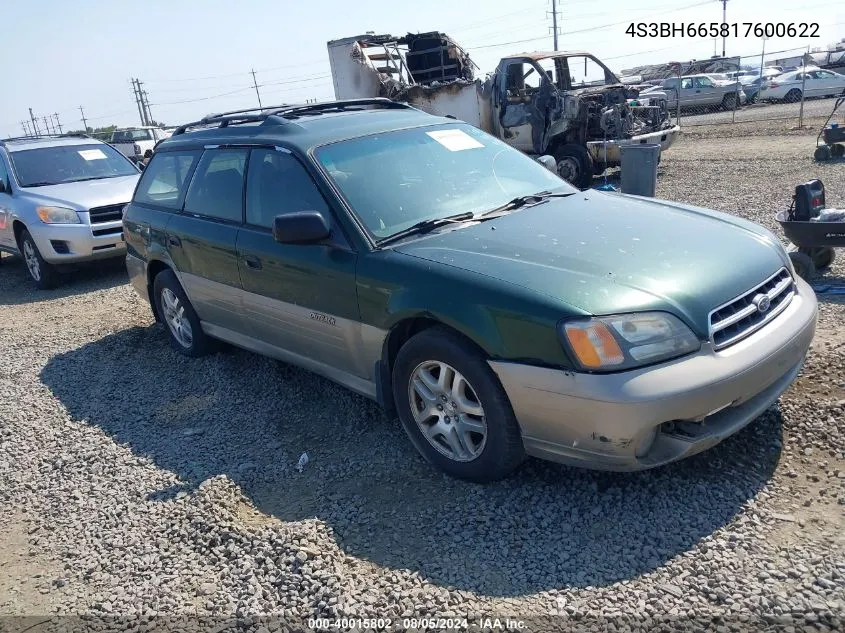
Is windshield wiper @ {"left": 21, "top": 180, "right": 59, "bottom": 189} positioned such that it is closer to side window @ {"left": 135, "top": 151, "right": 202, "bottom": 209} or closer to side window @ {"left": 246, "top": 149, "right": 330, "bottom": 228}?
side window @ {"left": 135, "top": 151, "right": 202, "bottom": 209}

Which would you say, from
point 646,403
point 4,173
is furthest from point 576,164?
point 646,403

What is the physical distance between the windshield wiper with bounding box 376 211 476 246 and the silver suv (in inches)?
238

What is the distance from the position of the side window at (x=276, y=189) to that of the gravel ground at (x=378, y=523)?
4.16 ft

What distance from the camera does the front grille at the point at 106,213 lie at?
8414 mm

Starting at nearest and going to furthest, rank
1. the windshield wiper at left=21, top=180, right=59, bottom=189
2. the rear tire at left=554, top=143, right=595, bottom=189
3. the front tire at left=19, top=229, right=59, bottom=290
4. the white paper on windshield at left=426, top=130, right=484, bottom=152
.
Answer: the white paper on windshield at left=426, top=130, right=484, bottom=152, the front tire at left=19, top=229, right=59, bottom=290, the windshield wiper at left=21, top=180, right=59, bottom=189, the rear tire at left=554, top=143, right=595, bottom=189

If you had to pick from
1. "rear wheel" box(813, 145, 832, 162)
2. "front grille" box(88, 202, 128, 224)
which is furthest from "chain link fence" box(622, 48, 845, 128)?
"front grille" box(88, 202, 128, 224)

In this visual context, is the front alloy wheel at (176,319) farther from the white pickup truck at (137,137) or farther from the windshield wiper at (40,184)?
→ the white pickup truck at (137,137)

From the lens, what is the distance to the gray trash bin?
8078 mm

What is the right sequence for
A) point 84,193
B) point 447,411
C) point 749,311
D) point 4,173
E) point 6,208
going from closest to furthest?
point 749,311 → point 447,411 → point 84,193 → point 6,208 → point 4,173

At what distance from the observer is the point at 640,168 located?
8.12 m

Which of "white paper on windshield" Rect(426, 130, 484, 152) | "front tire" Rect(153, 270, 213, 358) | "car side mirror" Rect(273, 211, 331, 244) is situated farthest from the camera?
"front tire" Rect(153, 270, 213, 358)

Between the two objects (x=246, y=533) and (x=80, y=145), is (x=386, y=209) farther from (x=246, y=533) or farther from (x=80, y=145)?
(x=80, y=145)

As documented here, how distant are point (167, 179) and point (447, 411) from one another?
3.39 metres

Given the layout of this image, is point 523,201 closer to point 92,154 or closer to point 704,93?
point 92,154
